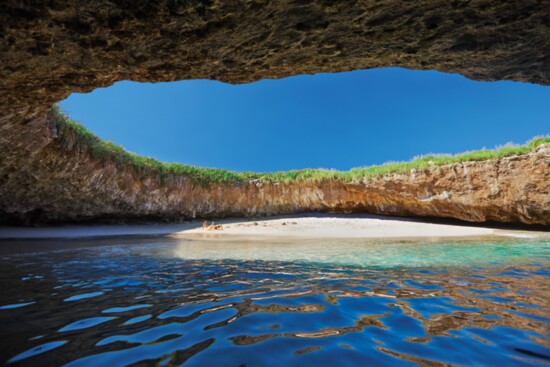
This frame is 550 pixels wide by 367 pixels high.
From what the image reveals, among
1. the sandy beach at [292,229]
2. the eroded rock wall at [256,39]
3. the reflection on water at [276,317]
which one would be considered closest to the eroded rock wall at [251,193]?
the sandy beach at [292,229]

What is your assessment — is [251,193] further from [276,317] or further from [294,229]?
[276,317]

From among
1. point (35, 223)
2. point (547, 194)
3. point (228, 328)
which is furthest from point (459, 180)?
point (35, 223)

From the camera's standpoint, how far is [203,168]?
55.7 feet

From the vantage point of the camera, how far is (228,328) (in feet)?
7.02

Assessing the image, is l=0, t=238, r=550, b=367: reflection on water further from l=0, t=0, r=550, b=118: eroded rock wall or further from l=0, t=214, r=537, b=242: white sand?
l=0, t=214, r=537, b=242: white sand

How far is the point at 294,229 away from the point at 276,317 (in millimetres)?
12500

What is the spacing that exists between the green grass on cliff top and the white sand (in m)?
2.42

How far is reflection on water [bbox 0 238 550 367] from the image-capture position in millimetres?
1717

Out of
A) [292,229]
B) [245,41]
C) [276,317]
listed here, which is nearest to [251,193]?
[292,229]

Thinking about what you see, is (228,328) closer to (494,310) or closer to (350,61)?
(494,310)

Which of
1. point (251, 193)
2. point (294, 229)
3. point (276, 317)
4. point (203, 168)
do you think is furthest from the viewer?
point (251, 193)

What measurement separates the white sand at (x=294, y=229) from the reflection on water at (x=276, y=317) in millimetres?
8454

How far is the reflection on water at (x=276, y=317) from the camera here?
67.6 inches

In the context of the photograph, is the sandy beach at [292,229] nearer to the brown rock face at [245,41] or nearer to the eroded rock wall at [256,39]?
the brown rock face at [245,41]
